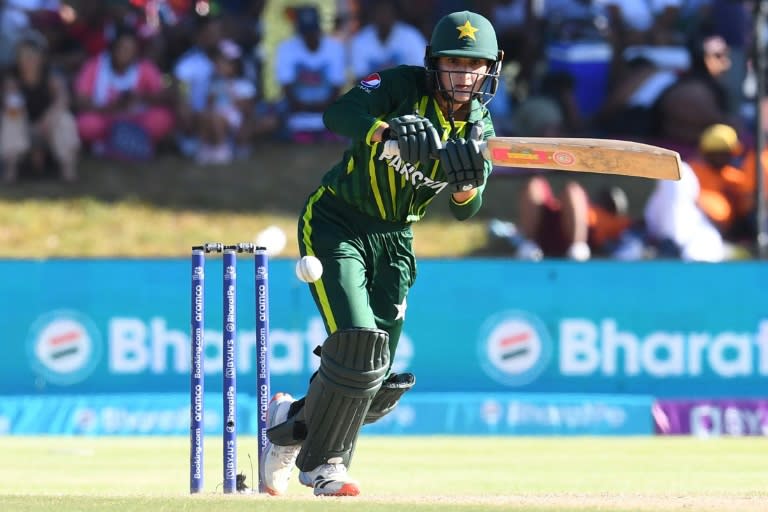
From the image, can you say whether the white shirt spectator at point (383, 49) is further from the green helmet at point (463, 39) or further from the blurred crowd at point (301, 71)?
the green helmet at point (463, 39)

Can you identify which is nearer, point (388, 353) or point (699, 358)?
point (388, 353)

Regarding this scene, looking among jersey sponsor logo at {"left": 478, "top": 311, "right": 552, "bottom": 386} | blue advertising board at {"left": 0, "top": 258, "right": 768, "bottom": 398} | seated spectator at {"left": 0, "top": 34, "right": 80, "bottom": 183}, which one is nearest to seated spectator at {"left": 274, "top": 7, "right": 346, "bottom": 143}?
seated spectator at {"left": 0, "top": 34, "right": 80, "bottom": 183}

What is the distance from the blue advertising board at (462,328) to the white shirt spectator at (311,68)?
394cm

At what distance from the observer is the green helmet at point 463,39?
5.73 m

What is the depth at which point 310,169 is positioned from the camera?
14.7 meters

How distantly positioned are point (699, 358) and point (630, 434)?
704 mm

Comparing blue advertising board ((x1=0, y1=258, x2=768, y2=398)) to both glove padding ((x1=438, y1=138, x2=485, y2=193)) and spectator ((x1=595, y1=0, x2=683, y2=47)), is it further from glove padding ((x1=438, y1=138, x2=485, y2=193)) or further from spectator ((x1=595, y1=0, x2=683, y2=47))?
glove padding ((x1=438, y1=138, x2=485, y2=193))

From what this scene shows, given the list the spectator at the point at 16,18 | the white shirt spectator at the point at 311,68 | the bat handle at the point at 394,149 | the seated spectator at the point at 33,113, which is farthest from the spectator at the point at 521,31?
the bat handle at the point at 394,149

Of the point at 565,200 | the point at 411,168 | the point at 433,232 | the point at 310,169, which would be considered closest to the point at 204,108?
the point at 310,169

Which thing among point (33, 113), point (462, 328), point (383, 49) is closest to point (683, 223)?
point (462, 328)

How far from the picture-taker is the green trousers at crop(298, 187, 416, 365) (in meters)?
5.84

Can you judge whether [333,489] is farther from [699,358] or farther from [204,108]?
[204,108]

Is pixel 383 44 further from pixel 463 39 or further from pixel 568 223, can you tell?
pixel 463 39

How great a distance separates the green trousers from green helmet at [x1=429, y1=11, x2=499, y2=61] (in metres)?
0.71
